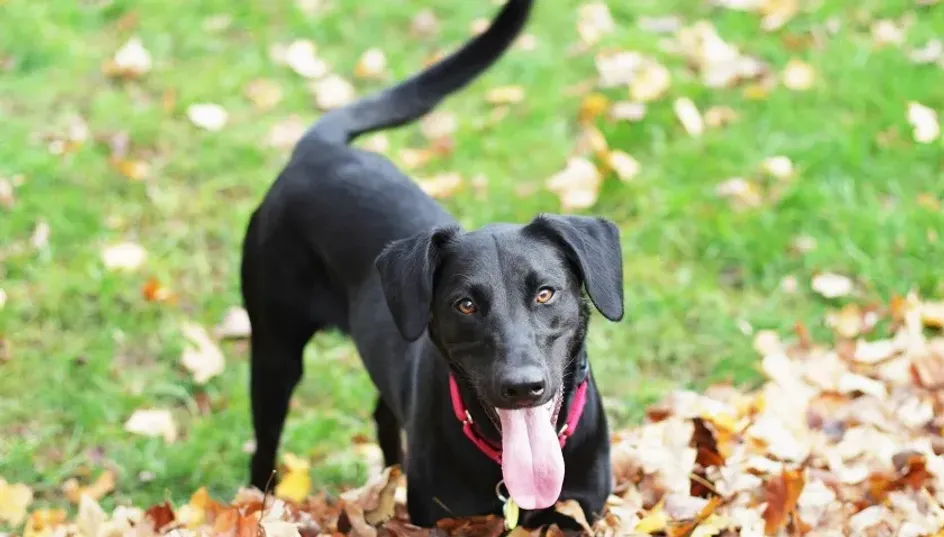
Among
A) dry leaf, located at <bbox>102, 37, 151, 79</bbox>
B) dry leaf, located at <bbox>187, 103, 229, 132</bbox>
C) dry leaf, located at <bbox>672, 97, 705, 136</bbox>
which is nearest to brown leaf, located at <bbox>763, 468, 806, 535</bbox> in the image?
dry leaf, located at <bbox>672, 97, 705, 136</bbox>

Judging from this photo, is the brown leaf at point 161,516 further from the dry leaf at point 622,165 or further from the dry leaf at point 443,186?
the dry leaf at point 622,165

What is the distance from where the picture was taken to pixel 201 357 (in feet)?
15.4

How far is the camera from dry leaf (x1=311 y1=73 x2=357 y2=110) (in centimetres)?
631

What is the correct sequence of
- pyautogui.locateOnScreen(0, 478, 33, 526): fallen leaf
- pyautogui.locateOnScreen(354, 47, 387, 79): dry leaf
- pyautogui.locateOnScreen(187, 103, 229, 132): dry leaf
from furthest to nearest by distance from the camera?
pyautogui.locateOnScreen(354, 47, 387, 79): dry leaf
pyautogui.locateOnScreen(187, 103, 229, 132): dry leaf
pyautogui.locateOnScreen(0, 478, 33, 526): fallen leaf

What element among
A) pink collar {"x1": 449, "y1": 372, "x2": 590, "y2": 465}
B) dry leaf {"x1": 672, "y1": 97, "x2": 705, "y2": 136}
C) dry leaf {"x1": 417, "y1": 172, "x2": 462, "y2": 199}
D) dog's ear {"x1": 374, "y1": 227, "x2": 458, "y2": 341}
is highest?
dog's ear {"x1": 374, "y1": 227, "x2": 458, "y2": 341}

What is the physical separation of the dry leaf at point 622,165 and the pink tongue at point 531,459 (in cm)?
277

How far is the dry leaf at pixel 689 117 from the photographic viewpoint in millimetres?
5754

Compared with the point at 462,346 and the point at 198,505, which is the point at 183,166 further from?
the point at 462,346

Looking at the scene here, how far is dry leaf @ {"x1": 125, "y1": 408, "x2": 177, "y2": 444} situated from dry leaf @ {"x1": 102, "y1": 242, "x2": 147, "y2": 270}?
952 millimetres

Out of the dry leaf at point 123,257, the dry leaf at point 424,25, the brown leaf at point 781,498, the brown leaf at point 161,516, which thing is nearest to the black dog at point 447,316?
the brown leaf at point 781,498

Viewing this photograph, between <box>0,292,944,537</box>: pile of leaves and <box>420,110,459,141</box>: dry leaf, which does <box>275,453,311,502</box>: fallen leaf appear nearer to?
<box>0,292,944,537</box>: pile of leaves

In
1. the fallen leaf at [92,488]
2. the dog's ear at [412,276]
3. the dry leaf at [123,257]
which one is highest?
the dog's ear at [412,276]

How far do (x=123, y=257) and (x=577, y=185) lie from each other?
6.88 ft

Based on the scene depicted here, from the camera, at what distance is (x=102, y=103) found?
621 centimetres
